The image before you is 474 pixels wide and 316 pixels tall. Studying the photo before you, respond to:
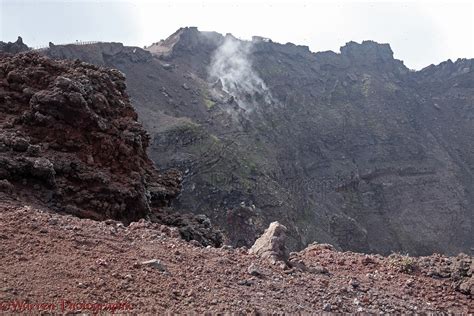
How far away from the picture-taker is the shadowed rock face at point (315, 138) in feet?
184

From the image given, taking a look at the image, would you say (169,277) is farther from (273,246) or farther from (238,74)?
(238,74)

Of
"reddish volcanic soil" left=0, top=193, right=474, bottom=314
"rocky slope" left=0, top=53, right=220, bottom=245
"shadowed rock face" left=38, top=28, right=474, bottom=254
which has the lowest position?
"reddish volcanic soil" left=0, top=193, right=474, bottom=314

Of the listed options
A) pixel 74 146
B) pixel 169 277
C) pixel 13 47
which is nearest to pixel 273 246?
pixel 169 277

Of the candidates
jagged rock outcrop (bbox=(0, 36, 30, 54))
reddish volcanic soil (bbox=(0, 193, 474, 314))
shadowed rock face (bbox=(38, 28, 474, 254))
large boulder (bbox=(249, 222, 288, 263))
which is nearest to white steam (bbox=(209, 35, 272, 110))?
shadowed rock face (bbox=(38, 28, 474, 254))

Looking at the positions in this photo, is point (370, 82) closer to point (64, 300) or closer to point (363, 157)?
point (363, 157)

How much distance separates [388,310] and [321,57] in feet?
321

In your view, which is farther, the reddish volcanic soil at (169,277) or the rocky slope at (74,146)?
the rocky slope at (74,146)

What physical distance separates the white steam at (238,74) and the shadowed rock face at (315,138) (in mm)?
289

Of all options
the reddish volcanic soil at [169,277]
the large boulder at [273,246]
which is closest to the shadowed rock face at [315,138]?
the large boulder at [273,246]

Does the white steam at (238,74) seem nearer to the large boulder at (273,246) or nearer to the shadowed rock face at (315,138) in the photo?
the shadowed rock face at (315,138)

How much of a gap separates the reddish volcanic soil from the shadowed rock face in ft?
130

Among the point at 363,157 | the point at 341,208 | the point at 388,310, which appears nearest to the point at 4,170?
the point at 388,310

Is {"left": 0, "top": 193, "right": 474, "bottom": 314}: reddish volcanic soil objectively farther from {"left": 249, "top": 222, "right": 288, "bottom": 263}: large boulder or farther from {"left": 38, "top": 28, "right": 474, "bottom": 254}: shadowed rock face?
{"left": 38, "top": 28, "right": 474, "bottom": 254}: shadowed rock face

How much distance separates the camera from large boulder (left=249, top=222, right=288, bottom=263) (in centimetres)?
786
